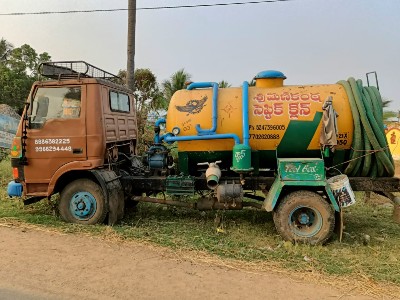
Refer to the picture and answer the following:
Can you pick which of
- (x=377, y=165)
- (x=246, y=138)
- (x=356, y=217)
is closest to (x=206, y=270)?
(x=246, y=138)

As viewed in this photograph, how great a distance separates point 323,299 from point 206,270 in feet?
4.36

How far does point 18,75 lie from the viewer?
2881 cm

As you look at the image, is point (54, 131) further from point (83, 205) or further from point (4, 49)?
point (4, 49)

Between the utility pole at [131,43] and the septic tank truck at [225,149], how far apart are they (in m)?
5.27

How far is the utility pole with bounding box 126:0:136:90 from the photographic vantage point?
11.6 m

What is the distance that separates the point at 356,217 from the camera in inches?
278

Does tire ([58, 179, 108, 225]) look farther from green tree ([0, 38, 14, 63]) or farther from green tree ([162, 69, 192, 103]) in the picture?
green tree ([0, 38, 14, 63])

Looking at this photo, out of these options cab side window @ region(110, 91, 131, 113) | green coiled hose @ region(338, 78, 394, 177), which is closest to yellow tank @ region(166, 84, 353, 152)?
green coiled hose @ region(338, 78, 394, 177)

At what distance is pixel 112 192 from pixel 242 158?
7.18ft

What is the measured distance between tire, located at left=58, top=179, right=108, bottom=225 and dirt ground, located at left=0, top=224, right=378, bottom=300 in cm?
93

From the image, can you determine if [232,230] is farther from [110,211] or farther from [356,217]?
[356,217]

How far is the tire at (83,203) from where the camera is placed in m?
5.99

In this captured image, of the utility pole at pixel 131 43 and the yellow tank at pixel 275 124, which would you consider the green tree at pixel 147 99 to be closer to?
the utility pole at pixel 131 43

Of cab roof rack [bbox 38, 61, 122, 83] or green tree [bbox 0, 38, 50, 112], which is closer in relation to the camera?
cab roof rack [bbox 38, 61, 122, 83]
